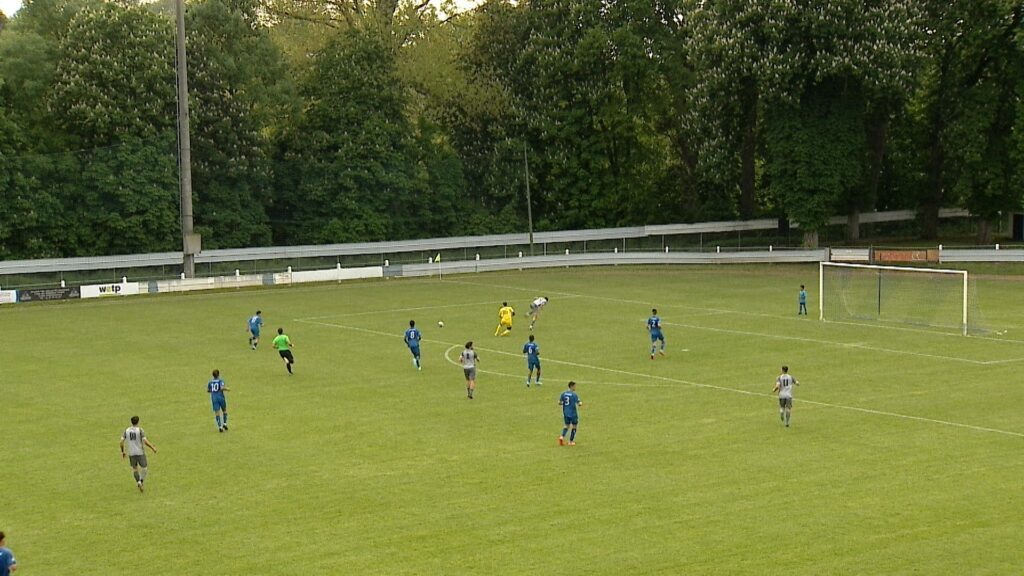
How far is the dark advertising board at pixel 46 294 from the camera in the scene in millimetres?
70438

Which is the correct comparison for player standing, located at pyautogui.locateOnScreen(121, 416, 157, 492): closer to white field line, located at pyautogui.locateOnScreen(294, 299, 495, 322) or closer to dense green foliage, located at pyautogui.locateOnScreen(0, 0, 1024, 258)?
white field line, located at pyautogui.locateOnScreen(294, 299, 495, 322)

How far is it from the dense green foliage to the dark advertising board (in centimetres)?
978

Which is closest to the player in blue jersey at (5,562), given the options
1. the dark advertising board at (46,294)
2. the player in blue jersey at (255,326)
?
the player in blue jersey at (255,326)

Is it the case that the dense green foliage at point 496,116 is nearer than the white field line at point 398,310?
No

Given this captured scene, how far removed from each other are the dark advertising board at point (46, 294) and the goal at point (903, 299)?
39.9 m

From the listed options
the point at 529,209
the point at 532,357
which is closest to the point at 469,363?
the point at 532,357

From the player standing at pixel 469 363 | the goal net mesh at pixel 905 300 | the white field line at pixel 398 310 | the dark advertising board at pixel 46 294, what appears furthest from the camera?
the dark advertising board at pixel 46 294

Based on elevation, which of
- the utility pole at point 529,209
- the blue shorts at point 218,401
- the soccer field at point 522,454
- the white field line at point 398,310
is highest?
the utility pole at point 529,209

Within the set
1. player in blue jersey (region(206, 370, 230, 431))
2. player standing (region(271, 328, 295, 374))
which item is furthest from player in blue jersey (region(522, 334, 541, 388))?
player in blue jersey (region(206, 370, 230, 431))

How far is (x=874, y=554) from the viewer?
2255cm

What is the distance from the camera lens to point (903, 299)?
2295 inches

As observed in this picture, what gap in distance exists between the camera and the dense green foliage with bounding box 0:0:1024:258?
3228 inches

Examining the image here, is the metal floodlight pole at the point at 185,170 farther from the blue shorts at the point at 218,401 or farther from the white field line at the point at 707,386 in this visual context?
the blue shorts at the point at 218,401

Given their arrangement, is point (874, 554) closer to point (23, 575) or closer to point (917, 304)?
point (23, 575)
